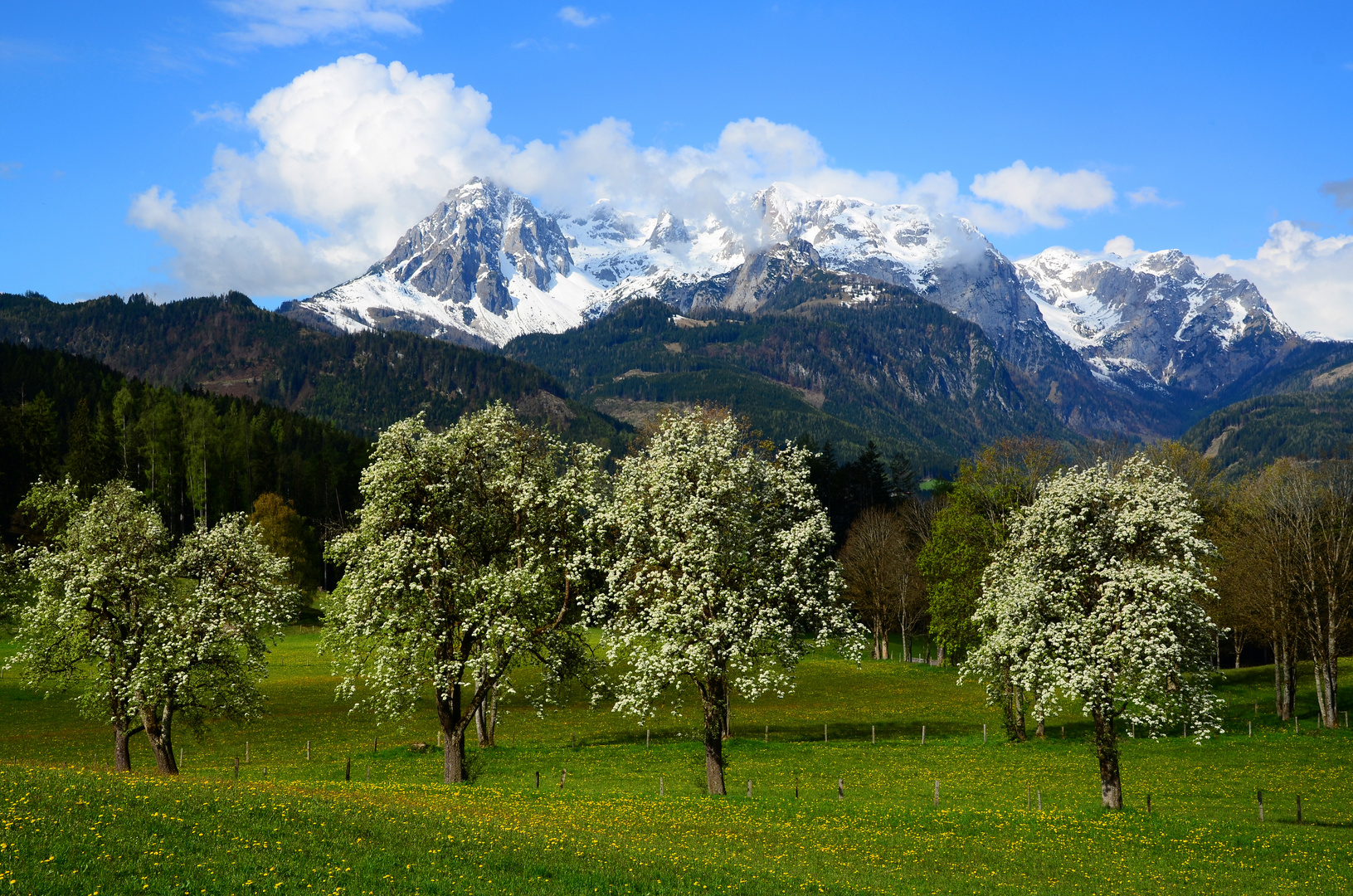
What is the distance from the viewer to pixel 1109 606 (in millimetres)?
34312

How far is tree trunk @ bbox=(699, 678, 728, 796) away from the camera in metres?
35.9

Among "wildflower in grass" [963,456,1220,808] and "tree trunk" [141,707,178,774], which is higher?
"wildflower in grass" [963,456,1220,808]

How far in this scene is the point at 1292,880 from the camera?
28375 millimetres

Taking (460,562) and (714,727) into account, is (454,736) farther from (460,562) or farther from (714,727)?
(714,727)

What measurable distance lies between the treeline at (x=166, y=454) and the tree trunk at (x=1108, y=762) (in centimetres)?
9458

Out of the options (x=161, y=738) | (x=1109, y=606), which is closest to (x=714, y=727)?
(x=1109, y=606)

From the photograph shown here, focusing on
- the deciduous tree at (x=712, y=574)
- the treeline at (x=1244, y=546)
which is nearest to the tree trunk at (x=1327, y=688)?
the treeline at (x=1244, y=546)

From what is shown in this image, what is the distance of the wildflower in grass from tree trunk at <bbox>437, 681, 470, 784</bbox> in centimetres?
2213

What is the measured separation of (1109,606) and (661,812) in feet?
61.7

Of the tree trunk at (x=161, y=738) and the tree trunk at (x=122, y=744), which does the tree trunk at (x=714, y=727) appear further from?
the tree trunk at (x=122, y=744)

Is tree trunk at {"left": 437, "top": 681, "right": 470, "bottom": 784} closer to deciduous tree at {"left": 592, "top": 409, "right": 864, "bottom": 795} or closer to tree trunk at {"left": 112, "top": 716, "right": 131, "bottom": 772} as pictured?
deciduous tree at {"left": 592, "top": 409, "right": 864, "bottom": 795}

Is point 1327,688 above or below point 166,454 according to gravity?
below

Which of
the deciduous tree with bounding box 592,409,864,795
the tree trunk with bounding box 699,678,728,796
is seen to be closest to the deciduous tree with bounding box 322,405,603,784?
the deciduous tree with bounding box 592,409,864,795

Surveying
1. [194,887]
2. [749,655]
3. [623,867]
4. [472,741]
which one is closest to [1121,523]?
[749,655]
